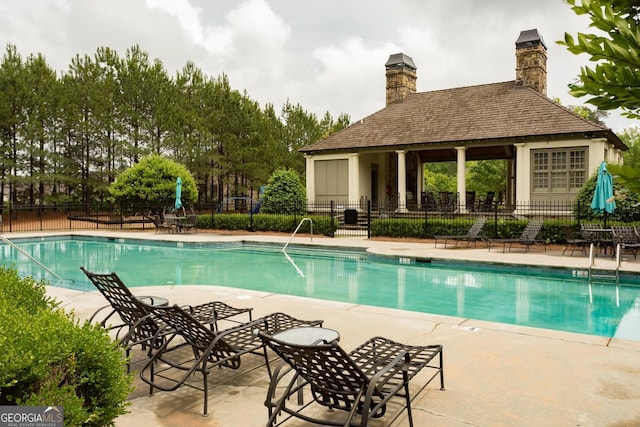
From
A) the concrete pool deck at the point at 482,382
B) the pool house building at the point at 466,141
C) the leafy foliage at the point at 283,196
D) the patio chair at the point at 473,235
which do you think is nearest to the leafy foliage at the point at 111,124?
the pool house building at the point at 466,141

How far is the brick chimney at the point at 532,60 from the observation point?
23.3m

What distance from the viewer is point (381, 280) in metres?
11.3

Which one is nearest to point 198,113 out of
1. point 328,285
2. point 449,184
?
point 328,285

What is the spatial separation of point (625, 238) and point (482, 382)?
35.1ft

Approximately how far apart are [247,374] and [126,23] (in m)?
32.2

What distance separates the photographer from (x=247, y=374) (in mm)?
4254

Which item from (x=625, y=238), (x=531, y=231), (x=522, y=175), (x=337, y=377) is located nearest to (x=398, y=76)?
(x=522, y=175)

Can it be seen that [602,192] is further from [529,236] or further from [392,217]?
[392,217]

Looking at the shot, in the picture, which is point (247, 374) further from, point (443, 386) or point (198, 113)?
point (198, 113)

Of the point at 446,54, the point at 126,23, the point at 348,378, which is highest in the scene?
the point at 126,23

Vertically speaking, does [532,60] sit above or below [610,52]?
above

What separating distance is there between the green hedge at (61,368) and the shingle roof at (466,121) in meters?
20.7

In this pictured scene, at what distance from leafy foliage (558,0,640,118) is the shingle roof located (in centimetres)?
1950

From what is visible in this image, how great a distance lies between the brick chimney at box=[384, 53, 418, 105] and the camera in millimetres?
28547
